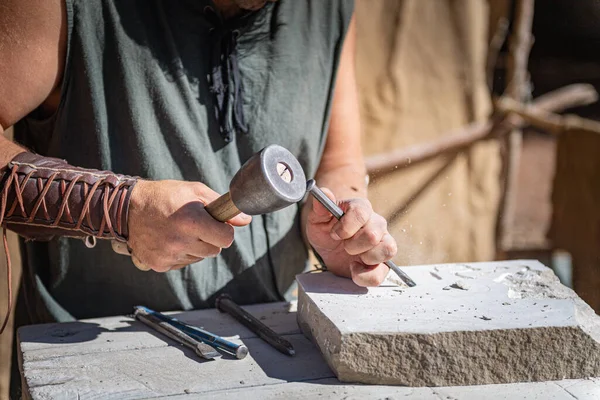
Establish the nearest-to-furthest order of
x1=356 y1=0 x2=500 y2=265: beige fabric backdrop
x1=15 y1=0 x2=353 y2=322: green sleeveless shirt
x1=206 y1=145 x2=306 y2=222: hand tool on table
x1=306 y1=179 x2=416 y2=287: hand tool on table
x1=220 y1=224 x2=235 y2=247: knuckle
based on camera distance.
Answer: x1=206 y1=145 x2=306 y2=222: hand tool on table → x1=220 y1=224 x2=235 y2=247: knuckle → x1=306 y1=179 x2=416 y2=287: hand tool on table → x1=15 y1=0 x2=353 y2=322: green sleeveless shirt → x1=356 y1=0 x2=500 y2=265: beige fabric backdrop

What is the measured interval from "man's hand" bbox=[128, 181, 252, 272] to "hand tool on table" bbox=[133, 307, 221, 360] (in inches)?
7.1

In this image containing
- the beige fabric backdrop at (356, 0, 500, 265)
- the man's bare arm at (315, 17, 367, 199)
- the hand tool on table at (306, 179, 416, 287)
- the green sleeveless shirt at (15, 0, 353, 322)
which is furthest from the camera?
the beige fabric backdrop at (356, 0, 500, 265)

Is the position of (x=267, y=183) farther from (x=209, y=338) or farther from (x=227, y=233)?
(x=209, y=338)

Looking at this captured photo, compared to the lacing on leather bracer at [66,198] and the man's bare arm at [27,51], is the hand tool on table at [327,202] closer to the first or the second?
the lacing on leather bracer at [66,198]

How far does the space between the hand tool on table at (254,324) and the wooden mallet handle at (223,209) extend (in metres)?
0.32

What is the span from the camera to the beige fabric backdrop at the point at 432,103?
4.78 metres

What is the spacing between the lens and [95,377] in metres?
1.47

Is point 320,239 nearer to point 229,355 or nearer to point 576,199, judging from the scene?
point 229,355

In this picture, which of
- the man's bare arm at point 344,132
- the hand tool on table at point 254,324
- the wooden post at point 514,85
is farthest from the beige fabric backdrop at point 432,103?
the hand tool on table at point 254,324

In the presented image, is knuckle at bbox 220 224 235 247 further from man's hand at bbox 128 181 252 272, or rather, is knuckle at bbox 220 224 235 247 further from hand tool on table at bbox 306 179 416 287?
hand tool on table at bbox 306 179 416 287

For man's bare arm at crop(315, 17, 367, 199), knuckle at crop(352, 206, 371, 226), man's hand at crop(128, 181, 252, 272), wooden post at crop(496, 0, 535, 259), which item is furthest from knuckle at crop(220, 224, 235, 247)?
wooden post at crop(496, 0, 535, 259)

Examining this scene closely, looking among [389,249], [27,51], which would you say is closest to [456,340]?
[389,249]

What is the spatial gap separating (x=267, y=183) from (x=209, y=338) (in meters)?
0.45

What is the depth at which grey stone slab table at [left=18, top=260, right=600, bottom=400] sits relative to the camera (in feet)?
4.64
